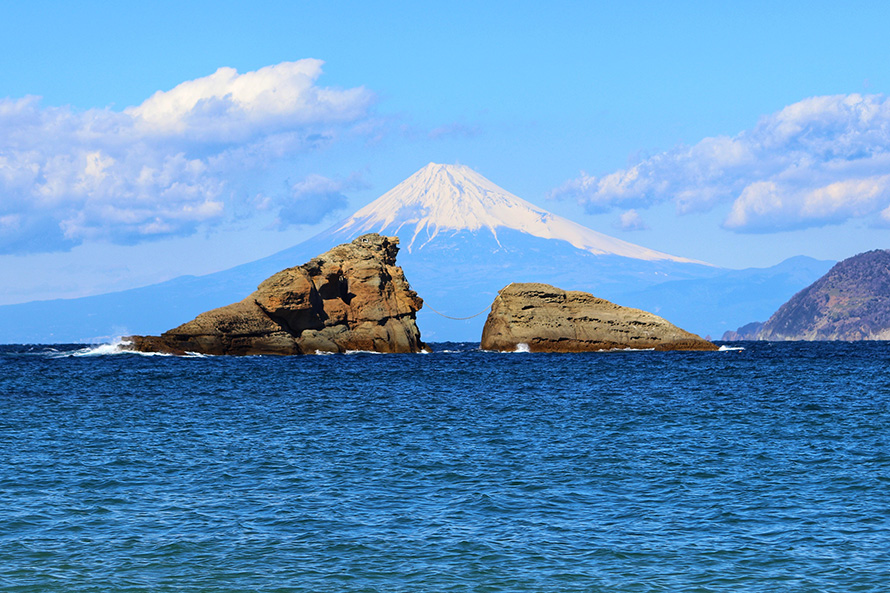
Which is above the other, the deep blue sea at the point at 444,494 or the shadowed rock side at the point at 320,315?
the shadowed rock side at the point at 320,315

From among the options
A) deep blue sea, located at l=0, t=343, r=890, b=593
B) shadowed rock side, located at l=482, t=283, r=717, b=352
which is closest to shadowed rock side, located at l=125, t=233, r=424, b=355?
shadowed rock side, located at l=482, t=283, r=717, b=352

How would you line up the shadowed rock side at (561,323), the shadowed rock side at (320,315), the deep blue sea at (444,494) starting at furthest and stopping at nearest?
the shadowed rock side at (561,323) < the shadowed rock side at (320,315) < the deep blue sea at (444,494)

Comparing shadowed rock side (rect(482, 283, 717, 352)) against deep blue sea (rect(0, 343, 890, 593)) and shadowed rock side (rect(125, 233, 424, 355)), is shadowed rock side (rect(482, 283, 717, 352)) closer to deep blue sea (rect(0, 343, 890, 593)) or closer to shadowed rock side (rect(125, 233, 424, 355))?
shadowed rock side (rect(125, 233, 424, 355))

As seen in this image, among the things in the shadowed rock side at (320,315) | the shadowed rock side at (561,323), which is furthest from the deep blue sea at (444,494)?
the shadowed rock side at (561,323)

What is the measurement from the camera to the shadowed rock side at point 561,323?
101 meters

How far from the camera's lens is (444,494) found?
2227cm

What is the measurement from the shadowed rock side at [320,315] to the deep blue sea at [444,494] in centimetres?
4260

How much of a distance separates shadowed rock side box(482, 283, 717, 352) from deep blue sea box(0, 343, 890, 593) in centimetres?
5456

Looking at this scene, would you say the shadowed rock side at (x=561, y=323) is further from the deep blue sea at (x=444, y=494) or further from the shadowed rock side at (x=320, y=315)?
the deep blue sea at (x=444, y=494)

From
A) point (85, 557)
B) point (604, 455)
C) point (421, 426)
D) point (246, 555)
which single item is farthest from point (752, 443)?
point (85, 557)

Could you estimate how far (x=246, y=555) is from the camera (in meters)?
17.0

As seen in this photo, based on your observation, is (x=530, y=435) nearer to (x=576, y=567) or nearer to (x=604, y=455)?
(x=604, y=455)

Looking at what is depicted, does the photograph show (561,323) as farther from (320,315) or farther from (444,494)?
(444,494)

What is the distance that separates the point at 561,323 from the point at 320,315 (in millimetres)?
26925
